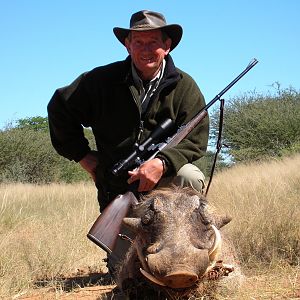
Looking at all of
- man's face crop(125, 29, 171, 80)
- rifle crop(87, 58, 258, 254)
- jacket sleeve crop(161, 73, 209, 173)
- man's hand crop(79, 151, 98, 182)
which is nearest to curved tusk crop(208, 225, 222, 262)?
rifle crop(87, 58, 258, 254)

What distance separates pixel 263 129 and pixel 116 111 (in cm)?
2062

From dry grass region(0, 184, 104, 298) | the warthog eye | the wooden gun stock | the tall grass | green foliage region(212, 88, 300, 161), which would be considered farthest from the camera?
green foliage region(212, 88, 300, 161)

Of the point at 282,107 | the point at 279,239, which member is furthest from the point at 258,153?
the point at 279,239

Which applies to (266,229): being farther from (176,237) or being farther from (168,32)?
(176,237)

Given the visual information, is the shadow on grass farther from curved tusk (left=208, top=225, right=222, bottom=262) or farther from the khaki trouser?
curved tusk (left=208, top=225, right=222, bottom=262)

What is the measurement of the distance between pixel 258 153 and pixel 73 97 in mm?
19790

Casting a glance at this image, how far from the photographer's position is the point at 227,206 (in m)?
7.66

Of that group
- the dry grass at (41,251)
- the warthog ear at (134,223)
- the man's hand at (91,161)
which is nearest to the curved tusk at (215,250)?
the warthog ear at (134,223)

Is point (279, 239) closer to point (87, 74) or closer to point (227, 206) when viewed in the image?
point (227, 206)

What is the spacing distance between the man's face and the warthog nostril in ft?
8.06

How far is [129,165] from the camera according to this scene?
5195 millimetres

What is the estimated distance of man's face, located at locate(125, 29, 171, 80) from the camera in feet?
17.4

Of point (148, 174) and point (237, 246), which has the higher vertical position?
point (148, 174)

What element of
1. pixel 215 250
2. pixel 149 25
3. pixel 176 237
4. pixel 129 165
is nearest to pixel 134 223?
pixel 176 237
